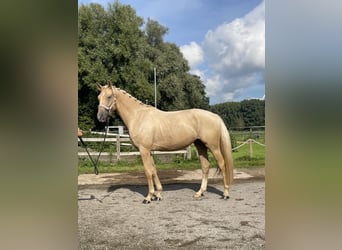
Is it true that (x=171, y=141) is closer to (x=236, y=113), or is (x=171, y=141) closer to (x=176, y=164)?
(x=176, y=164)

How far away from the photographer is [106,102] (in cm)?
491

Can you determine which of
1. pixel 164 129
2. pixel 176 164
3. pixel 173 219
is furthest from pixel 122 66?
pixel 173 219

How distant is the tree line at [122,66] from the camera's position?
16.3 m

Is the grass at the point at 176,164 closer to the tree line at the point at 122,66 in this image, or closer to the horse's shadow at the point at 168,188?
the horse's shadow at the point at 168,188

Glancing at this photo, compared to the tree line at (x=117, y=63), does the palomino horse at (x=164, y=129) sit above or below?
below

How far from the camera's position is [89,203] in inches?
179

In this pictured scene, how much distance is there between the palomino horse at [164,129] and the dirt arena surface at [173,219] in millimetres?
439

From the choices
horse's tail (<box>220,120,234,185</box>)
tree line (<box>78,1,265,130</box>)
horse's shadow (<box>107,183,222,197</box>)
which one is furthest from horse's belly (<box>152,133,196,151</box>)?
Result: tree line (<box>78,1,265,130</box>)

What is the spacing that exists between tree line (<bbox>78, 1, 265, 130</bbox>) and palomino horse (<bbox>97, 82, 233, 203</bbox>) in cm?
779

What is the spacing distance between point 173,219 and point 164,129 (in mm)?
1847

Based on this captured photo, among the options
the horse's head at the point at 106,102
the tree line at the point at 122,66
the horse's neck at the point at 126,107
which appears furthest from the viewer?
the tree line at the point at 122,66

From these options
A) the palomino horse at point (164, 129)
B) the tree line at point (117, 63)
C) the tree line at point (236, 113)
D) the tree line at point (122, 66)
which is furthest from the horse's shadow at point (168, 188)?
the tree line at point (117, 63)

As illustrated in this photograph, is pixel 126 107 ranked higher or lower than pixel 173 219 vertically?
higher
